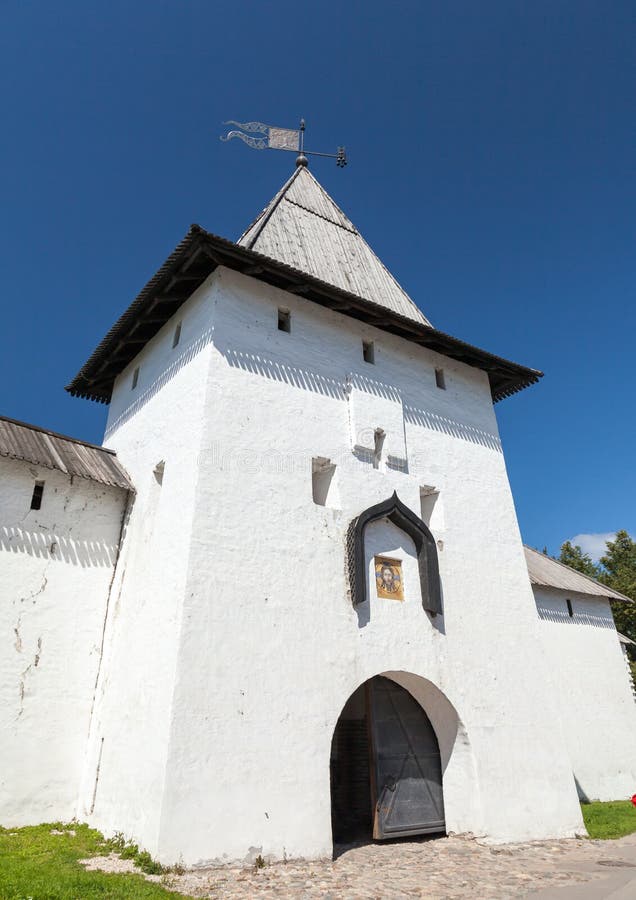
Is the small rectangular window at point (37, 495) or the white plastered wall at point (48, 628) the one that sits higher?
the small rectangular window at point (37, 495)

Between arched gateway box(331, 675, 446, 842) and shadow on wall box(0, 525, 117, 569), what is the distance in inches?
193

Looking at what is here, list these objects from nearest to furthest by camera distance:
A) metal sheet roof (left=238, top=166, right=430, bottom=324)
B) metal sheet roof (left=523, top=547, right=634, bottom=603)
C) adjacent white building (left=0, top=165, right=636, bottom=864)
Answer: adjacent white building (left=0, top=165, right=636, bottom=864) < metal sheet roof (left=238, top=166, right=430, bottom=324) < metal sheet roof (left=523, top=547, right=634, bottom=603)

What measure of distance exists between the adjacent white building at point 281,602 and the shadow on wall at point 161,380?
0.07m

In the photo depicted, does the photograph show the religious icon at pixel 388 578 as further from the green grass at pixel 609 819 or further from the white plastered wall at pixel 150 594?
the green grass at pixel 609 819

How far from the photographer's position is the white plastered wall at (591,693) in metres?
13.7

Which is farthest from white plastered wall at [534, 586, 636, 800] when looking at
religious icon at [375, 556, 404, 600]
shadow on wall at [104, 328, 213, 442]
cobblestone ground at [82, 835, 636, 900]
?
shadow on wall at [104, 328, 213, 442]

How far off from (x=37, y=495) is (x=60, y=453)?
1013mm

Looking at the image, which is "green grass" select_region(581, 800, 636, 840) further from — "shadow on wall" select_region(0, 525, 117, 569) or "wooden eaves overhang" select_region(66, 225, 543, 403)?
"shadow on wall" select_region(0, 525, 117, 569)

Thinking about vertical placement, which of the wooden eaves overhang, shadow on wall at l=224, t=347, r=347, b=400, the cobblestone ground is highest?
the wooden eaves overhang

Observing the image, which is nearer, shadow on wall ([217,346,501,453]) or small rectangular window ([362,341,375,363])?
shadow on wall ([217,346,501,453])

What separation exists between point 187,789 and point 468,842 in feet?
15.5

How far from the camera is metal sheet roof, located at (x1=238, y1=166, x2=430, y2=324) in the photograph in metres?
12.6

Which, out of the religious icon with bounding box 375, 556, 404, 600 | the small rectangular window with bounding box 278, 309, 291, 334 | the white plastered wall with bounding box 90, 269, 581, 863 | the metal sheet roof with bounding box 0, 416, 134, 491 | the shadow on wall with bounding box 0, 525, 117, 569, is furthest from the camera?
the small rectangular window with bounding box 278, 309, 291, 334

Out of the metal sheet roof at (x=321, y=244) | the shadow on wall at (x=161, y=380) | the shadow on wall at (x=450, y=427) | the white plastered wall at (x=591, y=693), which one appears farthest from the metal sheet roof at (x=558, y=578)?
the shadow on wall at (x=161, y=380)
